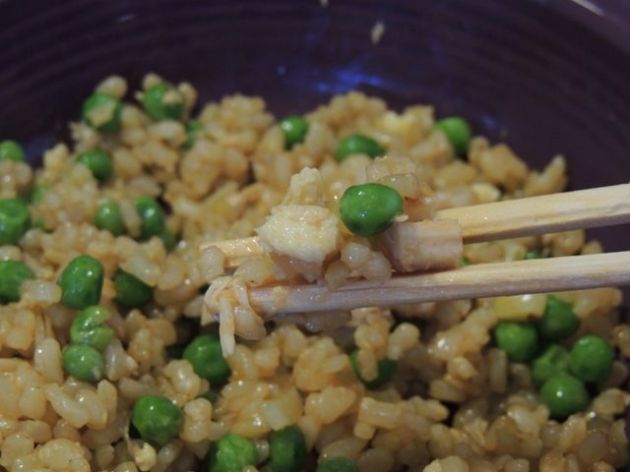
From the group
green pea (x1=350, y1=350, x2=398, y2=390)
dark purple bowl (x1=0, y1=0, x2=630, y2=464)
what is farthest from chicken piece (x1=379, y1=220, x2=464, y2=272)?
dark purple bowl (x1=0, y1=0, x2=630, y2=464)

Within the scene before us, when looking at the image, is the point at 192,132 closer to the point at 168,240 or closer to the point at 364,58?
the point at 168,240

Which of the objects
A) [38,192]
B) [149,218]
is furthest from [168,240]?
[38,192]

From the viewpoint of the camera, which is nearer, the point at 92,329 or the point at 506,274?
the point at 506,274

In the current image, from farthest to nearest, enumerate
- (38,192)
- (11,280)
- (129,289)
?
(38,192)
(129,289)
(11,280)

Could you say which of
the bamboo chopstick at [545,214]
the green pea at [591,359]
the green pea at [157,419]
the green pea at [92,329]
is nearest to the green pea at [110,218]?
the green pea at [92,329]

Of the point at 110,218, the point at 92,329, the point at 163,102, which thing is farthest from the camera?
the point at 163,102

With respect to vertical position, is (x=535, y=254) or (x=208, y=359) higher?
(x=535, y=254)
